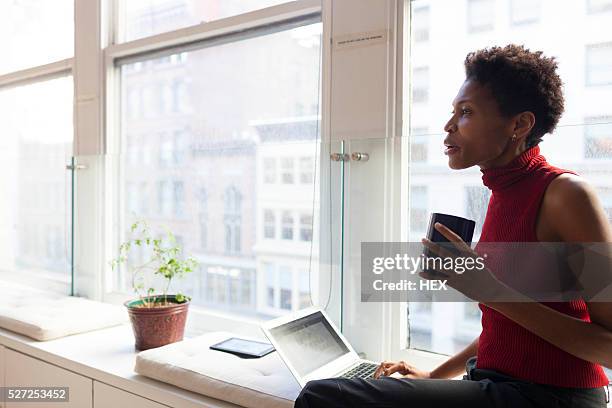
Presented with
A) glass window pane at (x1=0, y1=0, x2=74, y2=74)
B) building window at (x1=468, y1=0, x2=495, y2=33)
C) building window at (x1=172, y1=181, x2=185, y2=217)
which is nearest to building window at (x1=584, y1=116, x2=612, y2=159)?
building window at (x1=468, y1=0, x2=495, y2=33)

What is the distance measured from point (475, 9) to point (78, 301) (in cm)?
229

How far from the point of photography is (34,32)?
132 inches

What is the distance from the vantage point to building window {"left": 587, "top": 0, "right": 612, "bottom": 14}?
1.54 meters

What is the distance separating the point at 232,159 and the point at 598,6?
1.56 m

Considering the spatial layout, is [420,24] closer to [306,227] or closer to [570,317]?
[306,227]

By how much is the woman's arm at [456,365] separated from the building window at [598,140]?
1.96ft

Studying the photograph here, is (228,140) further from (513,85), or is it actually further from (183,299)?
(513,85)

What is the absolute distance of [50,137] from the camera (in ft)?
10.7

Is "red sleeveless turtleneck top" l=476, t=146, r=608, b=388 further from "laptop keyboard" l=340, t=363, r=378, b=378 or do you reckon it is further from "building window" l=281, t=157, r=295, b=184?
"building window" l=281, t=157, r=295, b=184

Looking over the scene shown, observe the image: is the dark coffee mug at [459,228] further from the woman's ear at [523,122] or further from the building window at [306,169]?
the building window at [306,169]

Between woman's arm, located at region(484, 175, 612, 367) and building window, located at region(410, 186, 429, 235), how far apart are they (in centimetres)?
75

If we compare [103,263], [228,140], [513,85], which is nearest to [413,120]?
[513,85]

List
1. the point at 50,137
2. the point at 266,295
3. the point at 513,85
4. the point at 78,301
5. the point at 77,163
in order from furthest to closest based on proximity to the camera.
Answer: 1. the point at 50,137
2. the point at 77,163
3. the point at 78,301
4. the point at 266,295
5. the point at 513,85

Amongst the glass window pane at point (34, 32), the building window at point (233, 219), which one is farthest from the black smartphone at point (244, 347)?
the glass window pane at point (34, 32)
